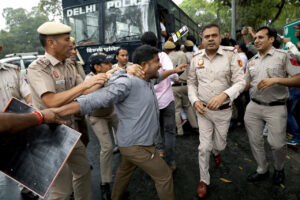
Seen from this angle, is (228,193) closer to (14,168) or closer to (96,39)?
(14,168)

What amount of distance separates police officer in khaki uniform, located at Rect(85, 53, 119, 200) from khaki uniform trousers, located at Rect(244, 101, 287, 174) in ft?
6.80

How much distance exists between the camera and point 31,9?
55.4 meters

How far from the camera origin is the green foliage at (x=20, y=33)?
4131cm

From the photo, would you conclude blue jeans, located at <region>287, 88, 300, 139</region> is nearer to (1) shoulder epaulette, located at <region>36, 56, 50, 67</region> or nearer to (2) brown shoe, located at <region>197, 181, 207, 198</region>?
(2) brown shoe, located at <region>197, 181, 207, 198</region>

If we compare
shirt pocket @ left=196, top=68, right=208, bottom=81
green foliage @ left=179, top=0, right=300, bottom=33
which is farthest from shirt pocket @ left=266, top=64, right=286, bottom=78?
green foliage @ left=179, top=0, right=300, bottom=33

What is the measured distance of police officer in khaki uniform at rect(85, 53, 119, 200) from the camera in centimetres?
307

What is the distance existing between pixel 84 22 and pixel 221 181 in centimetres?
657

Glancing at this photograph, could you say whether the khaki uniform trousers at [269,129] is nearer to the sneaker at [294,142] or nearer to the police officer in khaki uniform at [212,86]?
the police officer in khaki uniform at [212,86]

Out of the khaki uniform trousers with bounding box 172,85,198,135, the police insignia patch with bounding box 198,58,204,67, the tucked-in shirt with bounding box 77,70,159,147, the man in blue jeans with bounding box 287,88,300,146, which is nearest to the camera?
the tucked-in shirt with bounding box 77,70,159,147

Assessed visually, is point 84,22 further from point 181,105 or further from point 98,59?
point 98,59

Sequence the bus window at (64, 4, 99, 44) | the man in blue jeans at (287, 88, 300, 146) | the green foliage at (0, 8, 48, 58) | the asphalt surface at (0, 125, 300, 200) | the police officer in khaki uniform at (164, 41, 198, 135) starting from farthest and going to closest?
the green foliage at (0, 8, 48, 58) → the bus window at (64, 4, 99, 44) → the police officer in khaki uniform at (164, 41, 198, 135) → the man in blue jeans at (287, 88, 300, 146) → the asphalt surface at (0, 125, 300, 200)

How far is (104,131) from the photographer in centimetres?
320

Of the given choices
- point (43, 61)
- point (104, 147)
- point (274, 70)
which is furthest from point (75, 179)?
point (274, 70)

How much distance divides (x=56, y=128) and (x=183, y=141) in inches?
136
